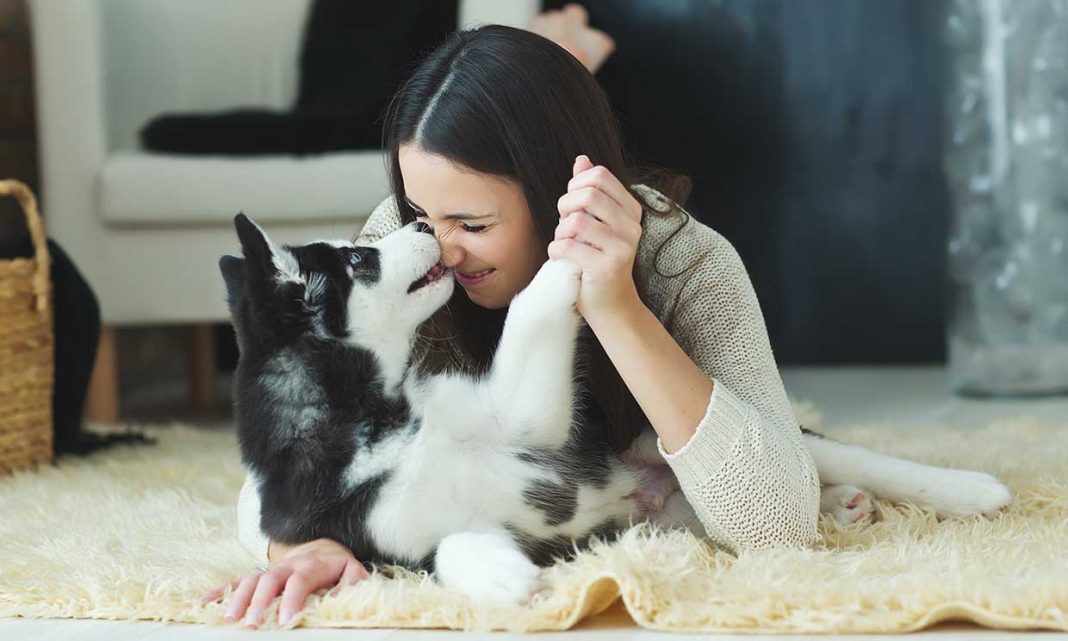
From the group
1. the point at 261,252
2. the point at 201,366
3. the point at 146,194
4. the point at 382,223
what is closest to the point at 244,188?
the point at 146,194

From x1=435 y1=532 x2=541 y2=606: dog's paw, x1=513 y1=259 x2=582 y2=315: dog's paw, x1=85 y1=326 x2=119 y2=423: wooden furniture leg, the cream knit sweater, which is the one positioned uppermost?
x1=513 y1=259 x2=582 y2=315: dog's paw

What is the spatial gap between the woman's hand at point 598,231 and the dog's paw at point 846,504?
46 cm

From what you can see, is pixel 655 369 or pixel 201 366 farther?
pixel 201 366

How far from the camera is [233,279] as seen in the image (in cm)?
143

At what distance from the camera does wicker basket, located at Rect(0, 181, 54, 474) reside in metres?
2.31

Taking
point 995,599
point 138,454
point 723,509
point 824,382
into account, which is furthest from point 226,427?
point 995,599

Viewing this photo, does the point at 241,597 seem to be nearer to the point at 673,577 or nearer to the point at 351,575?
the point at 351,575

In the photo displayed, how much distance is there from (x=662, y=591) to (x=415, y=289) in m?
0.44

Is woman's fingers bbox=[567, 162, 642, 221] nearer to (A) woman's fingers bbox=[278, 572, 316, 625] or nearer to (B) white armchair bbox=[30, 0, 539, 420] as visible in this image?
(A) woman's fingers bbox=[278, 572, 316, 625]

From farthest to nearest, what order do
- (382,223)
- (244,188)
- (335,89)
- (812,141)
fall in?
(812,141)
(335,89)
(244,188)
(382,223)

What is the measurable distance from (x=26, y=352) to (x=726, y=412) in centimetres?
150

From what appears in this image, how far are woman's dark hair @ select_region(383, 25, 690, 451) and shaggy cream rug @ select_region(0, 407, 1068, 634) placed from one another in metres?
0.25

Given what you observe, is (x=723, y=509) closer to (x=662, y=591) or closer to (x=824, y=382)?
(x=662, y=591)

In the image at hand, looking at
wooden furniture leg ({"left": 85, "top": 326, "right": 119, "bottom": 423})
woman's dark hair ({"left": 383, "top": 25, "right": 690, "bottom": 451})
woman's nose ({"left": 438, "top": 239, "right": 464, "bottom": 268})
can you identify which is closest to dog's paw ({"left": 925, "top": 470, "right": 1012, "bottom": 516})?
woman's dark hair ({"left": 383, "top": 25, "right": 690, "bottom": 451})
